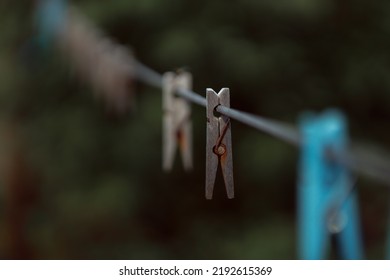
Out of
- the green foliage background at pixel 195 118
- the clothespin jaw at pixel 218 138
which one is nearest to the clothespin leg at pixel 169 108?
the clothespin jaw at pixel 218 138

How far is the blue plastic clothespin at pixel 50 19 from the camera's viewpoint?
147 inches

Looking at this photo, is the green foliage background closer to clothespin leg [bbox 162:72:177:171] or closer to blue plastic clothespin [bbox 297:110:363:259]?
blue plastic clothespin [bbox 297:110:363:259]

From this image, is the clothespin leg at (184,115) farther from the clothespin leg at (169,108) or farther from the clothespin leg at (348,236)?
the clothespin leg at (348,236)

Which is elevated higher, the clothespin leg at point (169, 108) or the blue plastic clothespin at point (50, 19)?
the blue plastic clothespin at point (50, 19)

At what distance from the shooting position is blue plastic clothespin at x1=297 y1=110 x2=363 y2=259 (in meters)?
2.03

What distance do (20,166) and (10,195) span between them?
0.20m

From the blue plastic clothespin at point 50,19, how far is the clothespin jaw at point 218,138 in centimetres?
239

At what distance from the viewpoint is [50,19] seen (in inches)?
149

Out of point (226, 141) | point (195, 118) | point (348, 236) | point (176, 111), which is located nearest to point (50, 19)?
point (195, 118)

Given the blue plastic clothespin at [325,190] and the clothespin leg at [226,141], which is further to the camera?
the blue plastic clothespin at [325,190]

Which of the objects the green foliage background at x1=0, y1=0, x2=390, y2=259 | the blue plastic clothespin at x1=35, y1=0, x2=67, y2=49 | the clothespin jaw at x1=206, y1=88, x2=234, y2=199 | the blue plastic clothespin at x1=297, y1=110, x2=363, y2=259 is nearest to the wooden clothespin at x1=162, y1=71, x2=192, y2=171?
the blue plastic clothespin at x1=297, y1=110, x2=363, y2=259

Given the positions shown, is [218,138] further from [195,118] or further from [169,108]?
[195,118]
